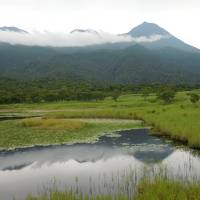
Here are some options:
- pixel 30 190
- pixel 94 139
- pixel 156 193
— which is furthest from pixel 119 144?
pixel 156 193

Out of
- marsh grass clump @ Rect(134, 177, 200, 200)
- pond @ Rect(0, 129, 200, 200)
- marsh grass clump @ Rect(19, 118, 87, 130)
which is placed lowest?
pond @ Rect(0, 129, 200, 200)

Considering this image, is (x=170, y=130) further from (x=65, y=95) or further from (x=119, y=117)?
(x=65, y=95)

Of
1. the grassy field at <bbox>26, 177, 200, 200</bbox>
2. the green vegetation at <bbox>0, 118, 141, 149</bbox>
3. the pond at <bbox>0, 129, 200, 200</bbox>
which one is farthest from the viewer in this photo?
the green vegetation at <bbox>0, 118, 141, 149</bbox>

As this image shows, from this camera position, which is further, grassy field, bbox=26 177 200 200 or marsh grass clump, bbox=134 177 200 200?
marsh grass clump, bbox=134 177 200 200

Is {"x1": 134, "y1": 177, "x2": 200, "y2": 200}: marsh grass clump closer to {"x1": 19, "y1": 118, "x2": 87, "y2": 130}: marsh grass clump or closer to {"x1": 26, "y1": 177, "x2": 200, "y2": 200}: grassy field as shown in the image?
{"x1": 26, "y1": 177, "x2": 200, "y2": 200}: grassy field

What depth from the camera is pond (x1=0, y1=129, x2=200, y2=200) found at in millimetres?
23781

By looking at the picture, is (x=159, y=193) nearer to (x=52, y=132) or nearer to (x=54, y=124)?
(x=52, y=132)

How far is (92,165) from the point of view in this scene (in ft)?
101

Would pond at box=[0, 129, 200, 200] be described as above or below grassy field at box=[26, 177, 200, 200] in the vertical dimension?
below

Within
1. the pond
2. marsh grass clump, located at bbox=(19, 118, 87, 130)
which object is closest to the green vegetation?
marsh grass clump, located at bbox=(19, 118, 87, 130)

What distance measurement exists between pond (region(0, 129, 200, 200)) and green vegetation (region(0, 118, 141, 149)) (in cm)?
301

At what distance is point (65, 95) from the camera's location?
136 m

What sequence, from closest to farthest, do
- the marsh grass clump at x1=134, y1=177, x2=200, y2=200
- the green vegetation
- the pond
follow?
the marsh grass clump at x1=134, y1=177, x2=200, y2=200
the pond
the green vegetation

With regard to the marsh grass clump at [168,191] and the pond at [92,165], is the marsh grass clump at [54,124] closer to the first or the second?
the pond at [92,165]
